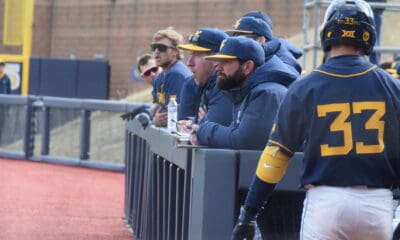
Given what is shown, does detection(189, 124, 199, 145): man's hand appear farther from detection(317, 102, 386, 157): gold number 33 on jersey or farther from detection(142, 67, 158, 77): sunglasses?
detection(142, 67, 158, 77): sunglasses

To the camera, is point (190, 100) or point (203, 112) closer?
point (203, 112)

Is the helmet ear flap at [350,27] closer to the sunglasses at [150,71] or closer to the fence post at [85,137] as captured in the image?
the sunglasses at [150,71]

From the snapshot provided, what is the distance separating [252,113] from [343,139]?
1182 millimetres

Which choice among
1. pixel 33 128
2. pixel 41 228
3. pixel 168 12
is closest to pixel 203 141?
pixel 41 228

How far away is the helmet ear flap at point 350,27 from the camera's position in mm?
4438

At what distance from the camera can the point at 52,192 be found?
1430cm

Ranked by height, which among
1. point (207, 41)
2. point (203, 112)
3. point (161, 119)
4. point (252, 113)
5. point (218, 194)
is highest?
point (207, 41)

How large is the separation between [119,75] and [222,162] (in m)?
32.4

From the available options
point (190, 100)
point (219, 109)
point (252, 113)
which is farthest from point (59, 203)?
point (252, 113)

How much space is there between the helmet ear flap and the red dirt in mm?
5659

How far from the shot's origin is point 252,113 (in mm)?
5422

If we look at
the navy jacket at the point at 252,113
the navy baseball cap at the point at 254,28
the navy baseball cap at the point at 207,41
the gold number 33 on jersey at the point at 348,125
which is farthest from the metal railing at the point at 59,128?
the gold number 33 on jersey at the point at 348,125

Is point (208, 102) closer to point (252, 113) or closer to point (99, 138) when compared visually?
point (252, 113)

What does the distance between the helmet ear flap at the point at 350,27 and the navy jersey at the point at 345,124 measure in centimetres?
8
